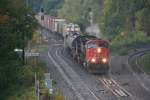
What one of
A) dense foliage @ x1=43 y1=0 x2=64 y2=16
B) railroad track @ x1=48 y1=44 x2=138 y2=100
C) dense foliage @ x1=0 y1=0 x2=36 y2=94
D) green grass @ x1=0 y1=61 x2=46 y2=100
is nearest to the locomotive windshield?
railroad track @ x1=48 y1=44 x2=138 y2=100

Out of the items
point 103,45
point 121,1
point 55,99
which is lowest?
point 55,99

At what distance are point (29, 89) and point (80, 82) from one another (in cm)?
640

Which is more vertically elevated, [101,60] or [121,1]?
[121,1]

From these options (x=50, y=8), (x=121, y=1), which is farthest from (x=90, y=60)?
(x=50, y=8)

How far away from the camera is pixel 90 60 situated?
157ft

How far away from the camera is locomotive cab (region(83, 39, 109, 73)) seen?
47812mm

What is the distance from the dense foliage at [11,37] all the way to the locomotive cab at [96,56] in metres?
6.34

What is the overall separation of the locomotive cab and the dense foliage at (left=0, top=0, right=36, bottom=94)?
20.8ft

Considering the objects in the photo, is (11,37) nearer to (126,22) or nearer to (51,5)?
(126,22)

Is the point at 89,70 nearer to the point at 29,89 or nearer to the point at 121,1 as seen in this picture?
the point at 29,89

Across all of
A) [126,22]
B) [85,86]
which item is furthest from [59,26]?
[85,86]

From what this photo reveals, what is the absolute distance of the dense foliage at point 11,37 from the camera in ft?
132

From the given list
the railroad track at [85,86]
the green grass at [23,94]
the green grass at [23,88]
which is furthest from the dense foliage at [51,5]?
the green grass at [23,94]

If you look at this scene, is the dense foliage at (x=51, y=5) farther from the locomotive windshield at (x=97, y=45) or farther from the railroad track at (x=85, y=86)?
the locomotive windshield at (x=97, y=45)
